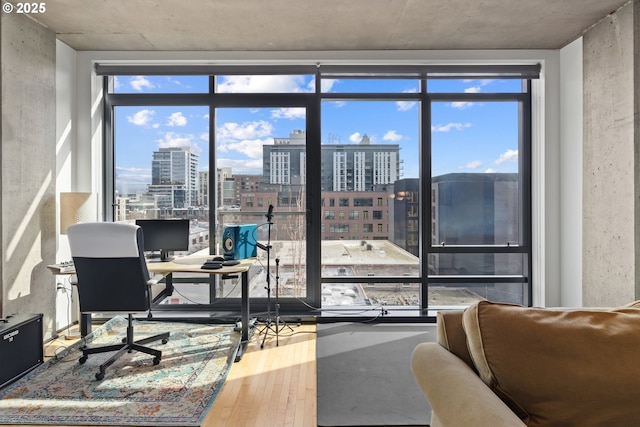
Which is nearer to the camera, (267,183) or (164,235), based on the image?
(164,235)

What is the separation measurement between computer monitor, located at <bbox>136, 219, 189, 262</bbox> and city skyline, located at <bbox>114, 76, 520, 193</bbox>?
71cm

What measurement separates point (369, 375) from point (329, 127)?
258 centimetres

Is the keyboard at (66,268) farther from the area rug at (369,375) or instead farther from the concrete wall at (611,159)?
the concrete wall at (611,159)

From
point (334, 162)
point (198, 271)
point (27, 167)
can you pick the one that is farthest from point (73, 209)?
point (334, 162)

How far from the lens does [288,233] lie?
12.8ft

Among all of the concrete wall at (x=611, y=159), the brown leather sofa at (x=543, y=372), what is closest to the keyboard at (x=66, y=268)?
the brown leather sofa at (x=543, y=372)

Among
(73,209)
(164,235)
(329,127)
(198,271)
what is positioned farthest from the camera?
(329,127)

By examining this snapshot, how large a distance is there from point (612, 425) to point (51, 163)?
4360mm

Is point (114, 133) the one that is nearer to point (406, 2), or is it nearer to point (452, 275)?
point (406, 2)

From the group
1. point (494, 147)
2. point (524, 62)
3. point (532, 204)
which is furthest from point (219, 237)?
point (524, 62)

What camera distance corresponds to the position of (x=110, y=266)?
2.59 meters

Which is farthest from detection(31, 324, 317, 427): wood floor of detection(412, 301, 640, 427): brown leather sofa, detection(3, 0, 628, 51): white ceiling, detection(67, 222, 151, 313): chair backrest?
detection(3, 0, 628, 51): white ceiling

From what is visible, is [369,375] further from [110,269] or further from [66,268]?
[66,268]

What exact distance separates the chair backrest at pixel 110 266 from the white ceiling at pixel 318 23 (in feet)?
6.37
